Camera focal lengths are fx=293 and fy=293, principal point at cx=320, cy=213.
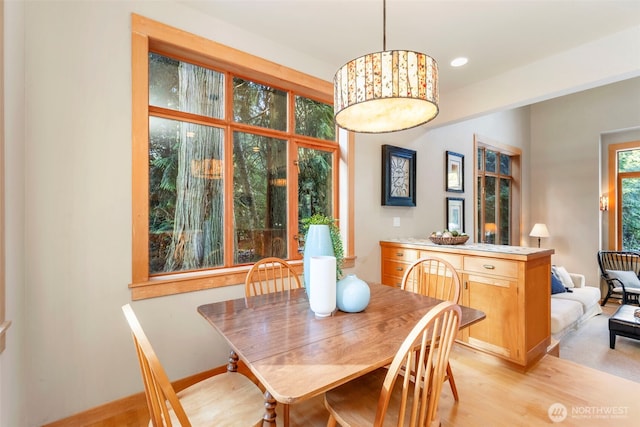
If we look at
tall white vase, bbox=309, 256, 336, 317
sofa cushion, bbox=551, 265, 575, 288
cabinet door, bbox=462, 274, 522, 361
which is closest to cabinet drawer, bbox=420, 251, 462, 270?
cabinet door, bbox=462, 274, 522, 361

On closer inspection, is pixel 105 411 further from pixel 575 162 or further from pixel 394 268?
pixel 575 162

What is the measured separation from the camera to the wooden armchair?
4285 millimetres

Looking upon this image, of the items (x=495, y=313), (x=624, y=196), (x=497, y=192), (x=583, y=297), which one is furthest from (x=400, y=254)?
(x=624, y=196)

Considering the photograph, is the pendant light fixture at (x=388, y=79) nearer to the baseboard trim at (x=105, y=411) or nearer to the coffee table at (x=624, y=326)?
the baseboard trim at (x=105, y=411)

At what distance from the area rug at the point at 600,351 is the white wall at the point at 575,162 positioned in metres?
1.90

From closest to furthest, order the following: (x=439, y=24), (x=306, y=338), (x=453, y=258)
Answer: (x=306, y=338) < (x=439, y=24) < (x=453, y=258)

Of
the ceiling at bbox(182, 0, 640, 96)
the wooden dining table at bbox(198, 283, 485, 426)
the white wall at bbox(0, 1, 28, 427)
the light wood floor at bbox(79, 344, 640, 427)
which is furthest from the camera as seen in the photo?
the ceiling at bbox(182, 0, 640, 96)

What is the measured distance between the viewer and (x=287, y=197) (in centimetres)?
279

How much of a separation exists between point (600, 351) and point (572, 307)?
21.5 inches

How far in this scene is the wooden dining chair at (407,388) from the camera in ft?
3.17

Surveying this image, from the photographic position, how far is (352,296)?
1.50 m

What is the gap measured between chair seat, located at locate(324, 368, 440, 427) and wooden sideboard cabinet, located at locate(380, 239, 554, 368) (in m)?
1.52

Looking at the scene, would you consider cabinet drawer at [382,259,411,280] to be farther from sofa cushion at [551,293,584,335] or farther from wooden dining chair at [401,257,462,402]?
sofa cushion at [551,293,584,335]

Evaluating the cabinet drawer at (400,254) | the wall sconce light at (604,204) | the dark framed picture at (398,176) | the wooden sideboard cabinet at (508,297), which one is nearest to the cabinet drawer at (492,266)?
the wooden sideboard cabinet at (508,297)
